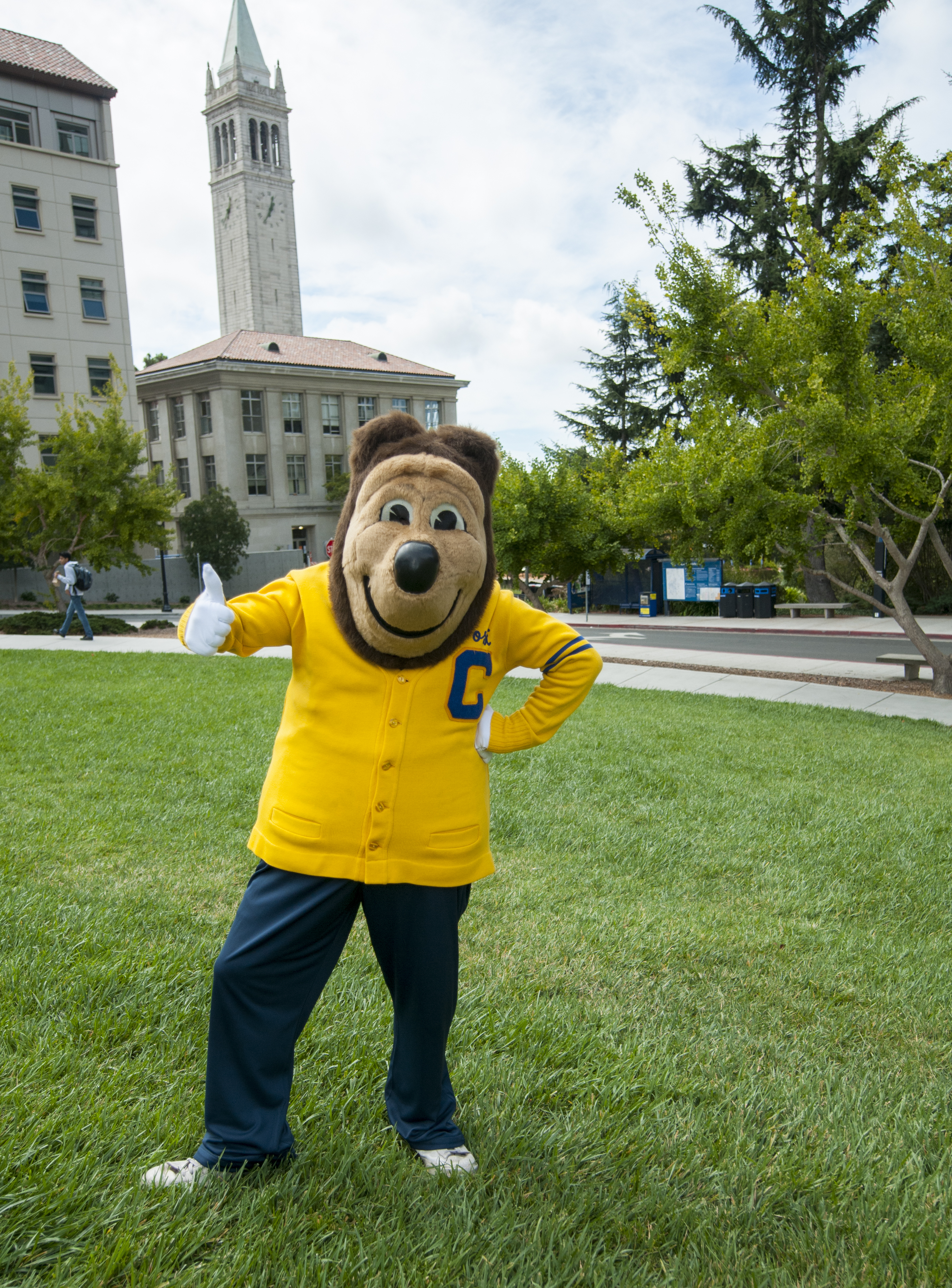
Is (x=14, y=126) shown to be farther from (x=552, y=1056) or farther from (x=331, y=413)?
(x=552, y=1056)

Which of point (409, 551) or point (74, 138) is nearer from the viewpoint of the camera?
point (409, 551)

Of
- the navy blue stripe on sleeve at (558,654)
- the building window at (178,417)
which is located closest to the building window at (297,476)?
the building window at (178,417)

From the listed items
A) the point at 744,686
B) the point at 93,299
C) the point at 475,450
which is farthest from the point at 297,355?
the point at 475,450

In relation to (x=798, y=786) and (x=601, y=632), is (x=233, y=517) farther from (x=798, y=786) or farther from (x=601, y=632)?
(x=798, y=786)

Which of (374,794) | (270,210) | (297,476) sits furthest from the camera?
(270,210)

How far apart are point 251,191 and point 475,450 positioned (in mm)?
86485

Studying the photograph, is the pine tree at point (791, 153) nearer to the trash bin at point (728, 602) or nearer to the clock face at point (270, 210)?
the trash bin at point (728, 602)

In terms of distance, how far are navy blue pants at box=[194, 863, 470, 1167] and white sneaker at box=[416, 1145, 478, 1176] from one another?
0.04 feet

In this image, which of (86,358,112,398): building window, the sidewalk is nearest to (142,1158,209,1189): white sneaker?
the sidewalk

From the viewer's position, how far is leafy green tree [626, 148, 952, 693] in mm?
9953

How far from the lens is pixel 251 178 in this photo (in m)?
78.1

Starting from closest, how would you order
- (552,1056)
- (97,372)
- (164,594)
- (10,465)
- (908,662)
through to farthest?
(552,1056) < (908,662) < (10,465) < (164,594) < (97,372)

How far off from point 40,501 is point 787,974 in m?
22.1

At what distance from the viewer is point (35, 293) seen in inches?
1470
